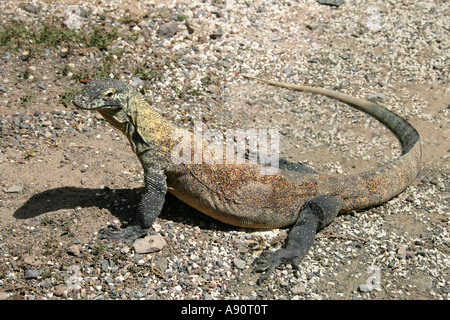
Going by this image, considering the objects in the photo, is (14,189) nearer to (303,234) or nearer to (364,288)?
(303,234)

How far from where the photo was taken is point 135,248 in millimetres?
5926

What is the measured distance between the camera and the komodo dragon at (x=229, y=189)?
19.2 feet

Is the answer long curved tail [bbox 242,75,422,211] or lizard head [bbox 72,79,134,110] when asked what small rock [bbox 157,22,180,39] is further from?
long curved tail [bbox 242,75,422,211]

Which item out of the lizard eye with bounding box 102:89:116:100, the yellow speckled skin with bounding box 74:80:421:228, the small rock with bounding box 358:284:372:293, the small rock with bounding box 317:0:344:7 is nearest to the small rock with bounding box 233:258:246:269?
the yellow speckled skin with bounding box 74:80:421:228

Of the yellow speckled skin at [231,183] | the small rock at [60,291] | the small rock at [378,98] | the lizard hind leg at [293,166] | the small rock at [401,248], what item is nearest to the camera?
the small rock at [60,291]

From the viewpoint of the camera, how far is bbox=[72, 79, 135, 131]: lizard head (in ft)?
18.1

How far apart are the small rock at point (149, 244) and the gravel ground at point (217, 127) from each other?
0.13 metres

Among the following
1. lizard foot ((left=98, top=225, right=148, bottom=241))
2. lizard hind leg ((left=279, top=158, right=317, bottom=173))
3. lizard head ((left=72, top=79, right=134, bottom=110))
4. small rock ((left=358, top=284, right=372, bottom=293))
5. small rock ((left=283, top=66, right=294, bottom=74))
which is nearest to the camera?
lizard head ((left=72, top=79, right=134, bottom=110))

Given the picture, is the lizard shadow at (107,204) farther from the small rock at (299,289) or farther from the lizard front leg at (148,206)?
the small rock at (299,289)

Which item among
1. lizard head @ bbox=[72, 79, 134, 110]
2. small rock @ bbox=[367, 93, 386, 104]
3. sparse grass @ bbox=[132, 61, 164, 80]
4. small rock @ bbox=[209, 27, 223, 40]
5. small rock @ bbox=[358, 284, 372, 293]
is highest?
lizard head @ bbox=[72, 79, 134, 110]

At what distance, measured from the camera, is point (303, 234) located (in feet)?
20.1

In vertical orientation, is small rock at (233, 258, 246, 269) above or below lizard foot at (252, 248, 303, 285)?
below

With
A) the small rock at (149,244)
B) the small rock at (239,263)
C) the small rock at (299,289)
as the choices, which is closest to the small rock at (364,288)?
the small rock at (299,289)

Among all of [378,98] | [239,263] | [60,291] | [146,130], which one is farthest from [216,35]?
[60,291]
